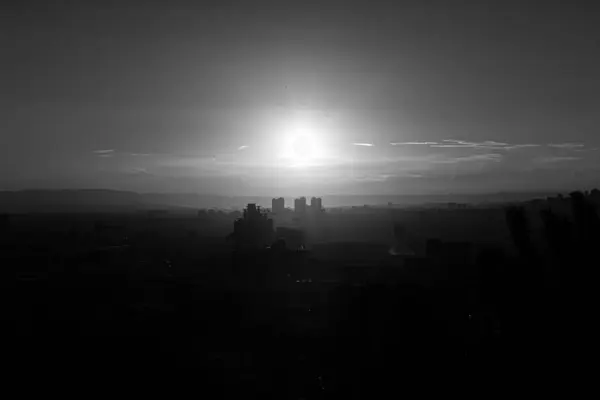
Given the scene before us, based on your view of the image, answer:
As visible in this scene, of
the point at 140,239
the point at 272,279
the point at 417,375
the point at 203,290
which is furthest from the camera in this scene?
the point at 140,239

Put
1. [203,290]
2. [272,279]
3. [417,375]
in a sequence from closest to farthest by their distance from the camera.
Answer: [417,375] < [203,290] < [272,279]

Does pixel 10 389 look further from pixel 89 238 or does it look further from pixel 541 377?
pixel 89 238

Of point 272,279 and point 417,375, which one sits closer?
point 417,375

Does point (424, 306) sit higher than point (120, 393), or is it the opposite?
point (424, 306)

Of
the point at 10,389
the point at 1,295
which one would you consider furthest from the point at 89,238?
the point at 10,389

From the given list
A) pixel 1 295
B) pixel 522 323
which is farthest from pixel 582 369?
pixel 1 295

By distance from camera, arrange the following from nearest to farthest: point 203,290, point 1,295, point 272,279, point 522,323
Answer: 1. point 522,323
2. point 1,295
3. point 203,290
4. point 272,279

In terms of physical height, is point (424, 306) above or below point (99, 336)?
above

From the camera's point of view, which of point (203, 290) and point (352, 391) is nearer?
point (352, 391)

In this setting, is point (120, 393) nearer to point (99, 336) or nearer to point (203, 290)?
point (99, 336)
